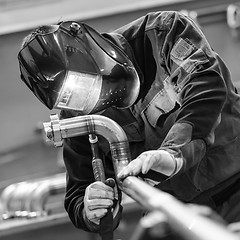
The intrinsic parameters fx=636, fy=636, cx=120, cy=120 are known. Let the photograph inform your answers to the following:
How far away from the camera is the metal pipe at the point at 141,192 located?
709 mm

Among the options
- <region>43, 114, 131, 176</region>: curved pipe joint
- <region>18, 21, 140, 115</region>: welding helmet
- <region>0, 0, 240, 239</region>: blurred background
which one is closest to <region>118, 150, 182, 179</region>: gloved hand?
<region>43, 114, 131, 176</region>: curved pipe joint

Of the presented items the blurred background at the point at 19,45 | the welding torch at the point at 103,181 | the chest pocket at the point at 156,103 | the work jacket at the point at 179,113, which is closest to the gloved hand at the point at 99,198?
the welding torch at the point at 103,181

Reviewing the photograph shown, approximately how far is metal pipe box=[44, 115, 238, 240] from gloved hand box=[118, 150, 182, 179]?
29 mm

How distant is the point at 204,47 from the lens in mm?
1576

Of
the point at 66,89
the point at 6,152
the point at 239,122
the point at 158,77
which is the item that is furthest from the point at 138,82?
the point at 6,152

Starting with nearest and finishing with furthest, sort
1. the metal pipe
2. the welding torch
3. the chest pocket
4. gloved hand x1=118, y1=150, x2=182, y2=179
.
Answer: the metal pipe, gloved hand x1=118, y1=150, x2=182, y2=179, the welding torch, the chest pocket

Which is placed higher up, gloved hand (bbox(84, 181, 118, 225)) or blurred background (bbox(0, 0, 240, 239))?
gloved hand (bbox(84, 181, 118, 225))

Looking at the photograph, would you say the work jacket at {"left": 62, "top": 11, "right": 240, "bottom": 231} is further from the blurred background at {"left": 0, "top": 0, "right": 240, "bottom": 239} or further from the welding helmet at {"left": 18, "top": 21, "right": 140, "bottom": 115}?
the blurred background at {"left": 0, "top": 0, "right": 240, "bottom": 239}

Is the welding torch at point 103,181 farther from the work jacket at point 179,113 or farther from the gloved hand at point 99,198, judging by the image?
the work jacket at point 179,113

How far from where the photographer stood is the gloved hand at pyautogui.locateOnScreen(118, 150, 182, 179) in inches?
50.5

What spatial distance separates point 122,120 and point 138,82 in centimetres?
15

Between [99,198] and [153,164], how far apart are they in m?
0.26

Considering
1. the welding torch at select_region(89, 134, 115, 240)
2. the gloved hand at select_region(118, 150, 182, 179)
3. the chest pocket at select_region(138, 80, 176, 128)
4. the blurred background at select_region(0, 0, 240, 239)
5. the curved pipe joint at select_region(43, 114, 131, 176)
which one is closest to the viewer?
the gloved hand at select_region(118, 150, 182, 179)

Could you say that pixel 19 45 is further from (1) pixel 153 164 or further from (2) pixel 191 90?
(1) pixel 153 164
